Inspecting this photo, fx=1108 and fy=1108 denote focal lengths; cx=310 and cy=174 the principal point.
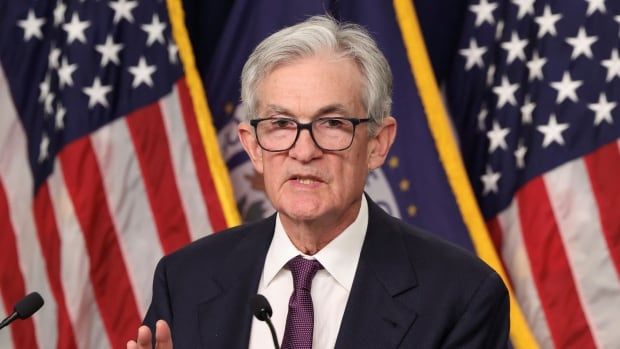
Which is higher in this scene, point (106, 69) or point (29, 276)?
point (106, 69)

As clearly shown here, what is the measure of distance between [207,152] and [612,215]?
151 cm

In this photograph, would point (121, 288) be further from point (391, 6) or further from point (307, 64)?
point (307, 64)

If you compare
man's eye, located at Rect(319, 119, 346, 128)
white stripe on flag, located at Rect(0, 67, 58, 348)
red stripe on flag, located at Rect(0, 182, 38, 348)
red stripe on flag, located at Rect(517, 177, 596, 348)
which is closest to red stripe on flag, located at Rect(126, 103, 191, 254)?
white stripe on flag, located at Rect(0, 67, 58, 348)

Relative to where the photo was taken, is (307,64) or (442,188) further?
(442,188)

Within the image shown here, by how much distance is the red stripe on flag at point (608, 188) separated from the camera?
4023mm

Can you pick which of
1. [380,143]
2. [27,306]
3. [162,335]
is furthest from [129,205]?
[162,335]

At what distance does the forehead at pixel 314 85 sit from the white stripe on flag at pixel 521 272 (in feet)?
6.94

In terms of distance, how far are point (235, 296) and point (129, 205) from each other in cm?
188

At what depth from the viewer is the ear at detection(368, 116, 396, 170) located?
227 cm

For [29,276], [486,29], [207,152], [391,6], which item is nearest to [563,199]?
[486,29]

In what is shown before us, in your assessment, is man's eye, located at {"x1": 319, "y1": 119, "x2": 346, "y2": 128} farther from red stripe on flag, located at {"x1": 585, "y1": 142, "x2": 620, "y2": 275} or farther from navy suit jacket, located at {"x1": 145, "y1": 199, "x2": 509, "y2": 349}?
red stripe on flag, located at {"x1": 585, "y1": 142, "x2": 620, "y2": 275}

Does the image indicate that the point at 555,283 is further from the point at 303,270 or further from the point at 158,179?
the point at 303,270

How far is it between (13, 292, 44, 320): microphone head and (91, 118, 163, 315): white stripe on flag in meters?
2.05

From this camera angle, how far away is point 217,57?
170 inches
